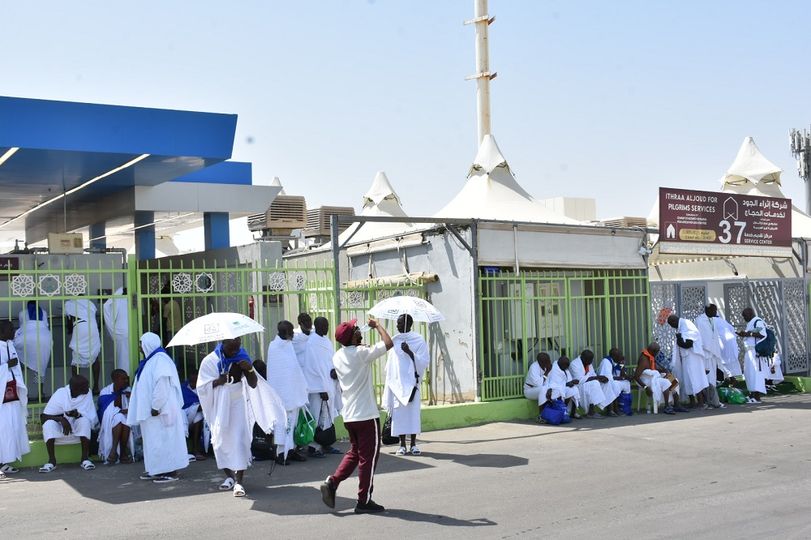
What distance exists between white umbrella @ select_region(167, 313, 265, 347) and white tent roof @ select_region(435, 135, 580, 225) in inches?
330

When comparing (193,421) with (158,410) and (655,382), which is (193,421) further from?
(655,382)

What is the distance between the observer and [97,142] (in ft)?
36.8

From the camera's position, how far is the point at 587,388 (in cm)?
1289

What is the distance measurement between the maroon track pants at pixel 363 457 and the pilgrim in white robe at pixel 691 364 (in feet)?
25.2

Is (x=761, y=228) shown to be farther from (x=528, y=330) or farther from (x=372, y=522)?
(x=372, y=522)

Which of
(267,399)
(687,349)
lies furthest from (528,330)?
(267,399)

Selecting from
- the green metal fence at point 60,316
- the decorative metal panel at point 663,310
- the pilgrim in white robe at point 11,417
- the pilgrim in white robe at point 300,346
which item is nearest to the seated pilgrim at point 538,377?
the decorative metal panel at point 663,310

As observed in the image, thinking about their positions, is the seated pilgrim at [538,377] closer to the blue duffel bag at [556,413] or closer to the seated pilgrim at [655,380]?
the blue duffel bag at [556,413]

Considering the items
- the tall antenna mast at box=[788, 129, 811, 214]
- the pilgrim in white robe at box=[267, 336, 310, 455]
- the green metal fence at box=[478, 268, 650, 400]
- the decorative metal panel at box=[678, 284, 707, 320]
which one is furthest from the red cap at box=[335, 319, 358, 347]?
the tall antenna mast at box=[788, 129, 811, 214]

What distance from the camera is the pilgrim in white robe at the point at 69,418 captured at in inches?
378

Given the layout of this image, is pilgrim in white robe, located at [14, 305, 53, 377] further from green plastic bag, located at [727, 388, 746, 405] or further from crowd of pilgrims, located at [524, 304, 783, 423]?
green plastic bag, located at [727, 388, 746, 405]

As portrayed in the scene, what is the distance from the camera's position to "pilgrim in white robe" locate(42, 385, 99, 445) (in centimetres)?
959

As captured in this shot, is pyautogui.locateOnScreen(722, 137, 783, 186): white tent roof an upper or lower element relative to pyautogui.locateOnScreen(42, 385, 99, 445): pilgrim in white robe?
upper

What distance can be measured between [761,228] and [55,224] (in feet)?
49.3
